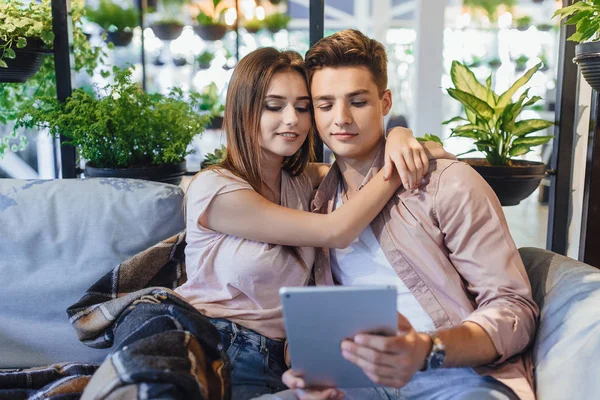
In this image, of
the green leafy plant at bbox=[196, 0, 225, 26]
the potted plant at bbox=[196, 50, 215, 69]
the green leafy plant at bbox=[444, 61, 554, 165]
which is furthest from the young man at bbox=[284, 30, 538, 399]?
the potted plant at bbox=[196, 50, 215, 69]

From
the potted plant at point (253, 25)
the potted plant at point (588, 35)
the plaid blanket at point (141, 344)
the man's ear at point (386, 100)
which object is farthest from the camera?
the potted plant at point (253, 25)

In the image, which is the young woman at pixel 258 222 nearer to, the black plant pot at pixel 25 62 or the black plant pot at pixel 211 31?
the black plant pot at pixel 25 62

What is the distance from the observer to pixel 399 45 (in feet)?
21.4

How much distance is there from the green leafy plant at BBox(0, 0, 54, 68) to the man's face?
1.07 metres

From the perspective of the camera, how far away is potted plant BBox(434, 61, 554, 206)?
7.41 ft

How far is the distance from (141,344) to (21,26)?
135 centimetres

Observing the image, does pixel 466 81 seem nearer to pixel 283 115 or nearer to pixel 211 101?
pixel 283 115

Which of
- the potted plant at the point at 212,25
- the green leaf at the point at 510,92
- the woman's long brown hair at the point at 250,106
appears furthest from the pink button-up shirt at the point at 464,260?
the potted plant at the point at 212,25

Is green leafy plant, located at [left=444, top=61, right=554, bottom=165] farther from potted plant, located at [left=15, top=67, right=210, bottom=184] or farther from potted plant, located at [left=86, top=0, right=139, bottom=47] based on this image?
potted plant, located at [left=86, top=0, right=139, bottom=47]

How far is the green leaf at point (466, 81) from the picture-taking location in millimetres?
2359

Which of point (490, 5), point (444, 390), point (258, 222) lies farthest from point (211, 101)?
point (490, 5)

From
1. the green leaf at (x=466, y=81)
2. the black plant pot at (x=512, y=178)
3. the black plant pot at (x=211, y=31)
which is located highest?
the black plant pot at (x=211, y=31)

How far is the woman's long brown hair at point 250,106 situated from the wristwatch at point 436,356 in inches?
19.8

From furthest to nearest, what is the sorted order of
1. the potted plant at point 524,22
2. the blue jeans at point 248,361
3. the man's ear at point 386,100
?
the potted plant at point 524,22
the man's ear at point 386,100
the blue jeans at point 248,361
